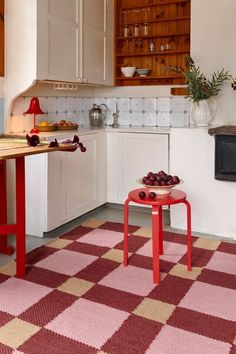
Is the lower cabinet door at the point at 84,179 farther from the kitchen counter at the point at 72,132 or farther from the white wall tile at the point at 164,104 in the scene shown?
the white wall tile at the point at 164,104

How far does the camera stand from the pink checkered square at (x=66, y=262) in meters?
2.80

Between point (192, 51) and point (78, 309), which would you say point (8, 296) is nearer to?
point (78, 309)

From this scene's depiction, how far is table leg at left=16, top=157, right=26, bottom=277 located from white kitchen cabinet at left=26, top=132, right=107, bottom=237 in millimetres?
784

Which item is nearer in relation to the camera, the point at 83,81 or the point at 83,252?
the point at 83,252

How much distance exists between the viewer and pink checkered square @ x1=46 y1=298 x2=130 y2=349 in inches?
78.0

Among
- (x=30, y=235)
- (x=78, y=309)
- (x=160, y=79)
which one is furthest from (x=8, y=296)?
(x=160, y=79)

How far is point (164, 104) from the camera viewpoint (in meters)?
4.79

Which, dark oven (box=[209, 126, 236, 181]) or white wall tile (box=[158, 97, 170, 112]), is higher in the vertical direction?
white wall tile (box=[158, 97, 170, 112])

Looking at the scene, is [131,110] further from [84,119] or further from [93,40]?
[93,40]

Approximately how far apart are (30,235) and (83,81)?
1.66 metres

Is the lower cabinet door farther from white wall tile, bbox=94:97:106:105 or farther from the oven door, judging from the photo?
the oven door

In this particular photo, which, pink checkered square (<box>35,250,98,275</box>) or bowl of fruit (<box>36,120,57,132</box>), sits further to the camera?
bowl of fruit (<box>36,120,57,132</box>)

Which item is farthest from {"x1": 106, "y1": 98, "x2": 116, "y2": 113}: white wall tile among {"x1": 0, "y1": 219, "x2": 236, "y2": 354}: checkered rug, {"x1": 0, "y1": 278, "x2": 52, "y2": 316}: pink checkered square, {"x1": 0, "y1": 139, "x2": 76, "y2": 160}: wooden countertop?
{"x1": 0, "y1": 278, "x2": 52, "y2": 316}: pink checkered square

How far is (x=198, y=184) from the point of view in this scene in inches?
141
